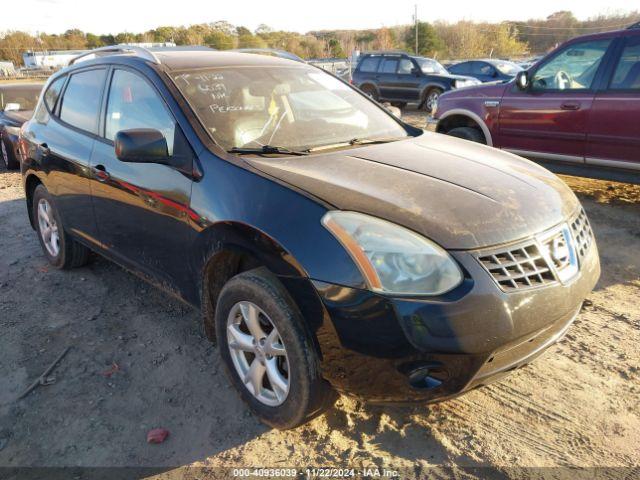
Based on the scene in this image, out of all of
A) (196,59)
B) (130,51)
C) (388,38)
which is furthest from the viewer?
(388,38)

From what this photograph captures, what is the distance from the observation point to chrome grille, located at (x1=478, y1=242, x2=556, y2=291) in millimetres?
1949

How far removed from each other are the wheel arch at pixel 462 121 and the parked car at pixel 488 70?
34.0ft

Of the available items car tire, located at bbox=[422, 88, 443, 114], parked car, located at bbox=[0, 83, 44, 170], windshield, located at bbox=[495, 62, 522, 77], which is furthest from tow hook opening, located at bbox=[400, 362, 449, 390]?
windshield, located at bbox=[495, 62, 522, 77]

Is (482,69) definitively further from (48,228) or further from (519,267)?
(519,267)

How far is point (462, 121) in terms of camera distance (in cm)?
680

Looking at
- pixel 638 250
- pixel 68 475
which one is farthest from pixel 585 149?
pixel 68 475

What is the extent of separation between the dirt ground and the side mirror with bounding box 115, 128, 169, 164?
1234 mm

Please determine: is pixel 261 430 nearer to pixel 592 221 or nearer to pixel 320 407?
pixel 320 407

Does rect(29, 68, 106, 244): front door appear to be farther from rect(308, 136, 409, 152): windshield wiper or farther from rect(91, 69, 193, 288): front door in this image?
rect(308, 136, 409, 152): windshield wiper

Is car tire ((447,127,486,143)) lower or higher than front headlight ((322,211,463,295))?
lower

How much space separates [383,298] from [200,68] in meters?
2.00

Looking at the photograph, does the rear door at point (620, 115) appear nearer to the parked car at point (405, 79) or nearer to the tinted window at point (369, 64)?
the parked car at point (405, 79)

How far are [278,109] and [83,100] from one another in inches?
62.7

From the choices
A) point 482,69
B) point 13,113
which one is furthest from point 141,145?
point 482,69
